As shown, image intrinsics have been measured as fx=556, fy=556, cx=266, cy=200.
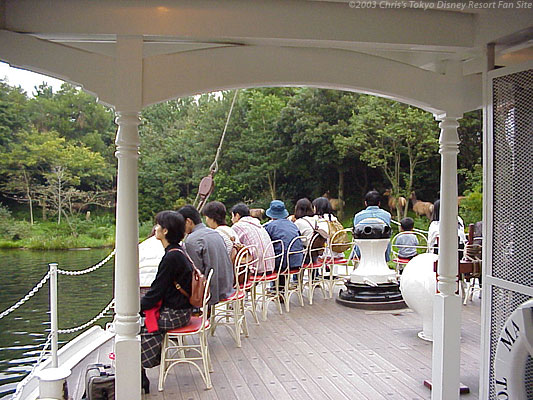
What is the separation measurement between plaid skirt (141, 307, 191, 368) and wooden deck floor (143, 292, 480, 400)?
0.26m

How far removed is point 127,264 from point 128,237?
16cm

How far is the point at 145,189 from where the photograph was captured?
15133 millimetres

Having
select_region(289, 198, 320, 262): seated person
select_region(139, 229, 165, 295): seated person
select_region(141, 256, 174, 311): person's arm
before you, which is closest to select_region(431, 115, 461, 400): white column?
select_region(141, 256, 174, 311): person's arm

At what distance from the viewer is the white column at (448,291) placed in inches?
146

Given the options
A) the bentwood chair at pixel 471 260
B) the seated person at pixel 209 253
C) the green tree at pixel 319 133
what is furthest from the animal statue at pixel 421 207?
the seated person at pixel 209 253

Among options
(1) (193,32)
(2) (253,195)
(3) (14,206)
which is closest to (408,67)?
(1) (193,32)

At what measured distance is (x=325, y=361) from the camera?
4.83 metres

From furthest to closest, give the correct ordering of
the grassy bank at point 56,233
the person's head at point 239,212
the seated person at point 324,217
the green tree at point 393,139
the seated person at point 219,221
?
the green tree at point 393,139
the grassy bank at point 56,233
the seated person at point 324,217
the person's head at point 239,212
the seated person at point 219,221

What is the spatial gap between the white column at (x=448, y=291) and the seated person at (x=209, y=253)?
188cm

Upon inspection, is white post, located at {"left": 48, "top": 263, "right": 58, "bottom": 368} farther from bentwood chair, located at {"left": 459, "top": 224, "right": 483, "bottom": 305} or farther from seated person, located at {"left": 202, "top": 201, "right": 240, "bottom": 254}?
bentwood chair, located at {"left": 459, "top": 224, "right": 483, "bottom": 305}

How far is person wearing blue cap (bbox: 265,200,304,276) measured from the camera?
21.7 feet

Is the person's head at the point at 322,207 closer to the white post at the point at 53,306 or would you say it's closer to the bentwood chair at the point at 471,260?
the bentwood chair at the point at 471,260

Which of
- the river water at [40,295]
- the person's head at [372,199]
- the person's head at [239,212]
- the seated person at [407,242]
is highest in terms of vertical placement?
the person's head at [372,199]

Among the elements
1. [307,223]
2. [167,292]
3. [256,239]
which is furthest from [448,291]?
[307,223]
